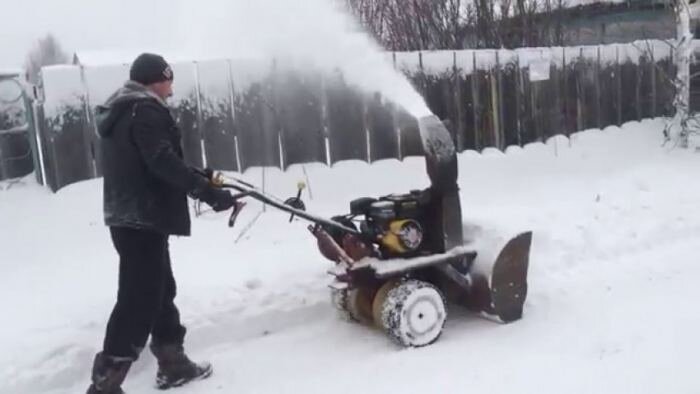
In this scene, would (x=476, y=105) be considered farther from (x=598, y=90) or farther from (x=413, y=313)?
(x=413, y=313)

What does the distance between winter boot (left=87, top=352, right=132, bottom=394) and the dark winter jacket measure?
771mm

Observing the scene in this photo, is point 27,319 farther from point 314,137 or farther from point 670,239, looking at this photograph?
point 670,239

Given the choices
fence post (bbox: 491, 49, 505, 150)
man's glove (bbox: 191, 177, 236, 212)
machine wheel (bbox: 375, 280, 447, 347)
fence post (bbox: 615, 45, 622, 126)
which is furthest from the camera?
fence post (bbox: 615, 45, 622, 126)

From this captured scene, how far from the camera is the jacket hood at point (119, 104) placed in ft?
12.9

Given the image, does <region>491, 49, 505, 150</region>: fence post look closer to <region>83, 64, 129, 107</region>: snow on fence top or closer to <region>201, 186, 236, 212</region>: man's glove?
<region>83, 64, 129, 107</region>: snow on fence top

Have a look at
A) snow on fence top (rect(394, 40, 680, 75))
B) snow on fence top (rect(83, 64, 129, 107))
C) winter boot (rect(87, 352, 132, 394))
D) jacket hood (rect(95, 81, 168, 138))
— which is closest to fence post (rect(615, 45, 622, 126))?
snow on fence top (rect(394, 40, 680, 75))

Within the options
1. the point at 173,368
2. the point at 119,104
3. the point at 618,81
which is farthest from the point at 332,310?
the point at 618,81

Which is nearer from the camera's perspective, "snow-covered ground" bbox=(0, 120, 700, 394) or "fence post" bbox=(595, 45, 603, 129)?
"snow-covered ground" bbox=(0, 120, 700, 394)

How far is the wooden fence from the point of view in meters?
7.11

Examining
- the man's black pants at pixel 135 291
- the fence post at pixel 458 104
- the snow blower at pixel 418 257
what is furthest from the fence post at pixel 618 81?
the man's black pants at pixel 135 291

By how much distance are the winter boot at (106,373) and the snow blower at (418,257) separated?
1284mm

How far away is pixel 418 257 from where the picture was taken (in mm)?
4551

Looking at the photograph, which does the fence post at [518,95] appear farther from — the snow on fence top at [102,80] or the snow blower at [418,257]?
the snow blower at [418,257]

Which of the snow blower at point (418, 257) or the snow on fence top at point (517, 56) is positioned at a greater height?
the snow on fence top at point (517, 56)
